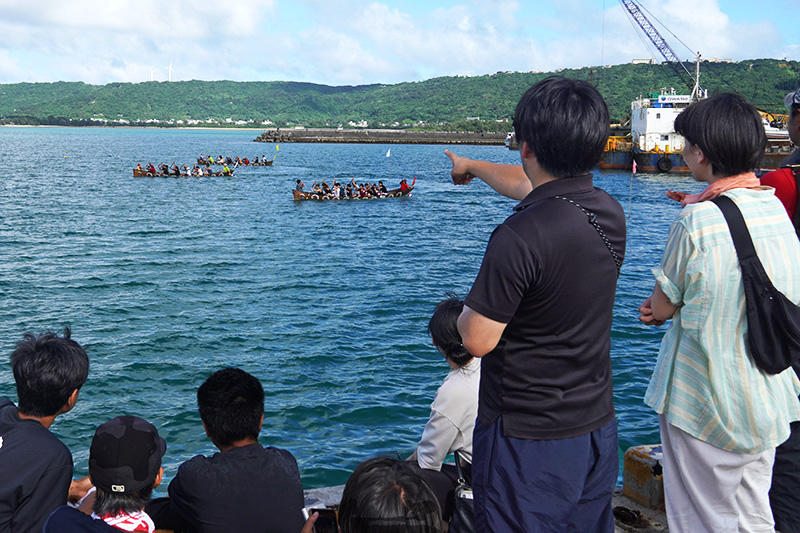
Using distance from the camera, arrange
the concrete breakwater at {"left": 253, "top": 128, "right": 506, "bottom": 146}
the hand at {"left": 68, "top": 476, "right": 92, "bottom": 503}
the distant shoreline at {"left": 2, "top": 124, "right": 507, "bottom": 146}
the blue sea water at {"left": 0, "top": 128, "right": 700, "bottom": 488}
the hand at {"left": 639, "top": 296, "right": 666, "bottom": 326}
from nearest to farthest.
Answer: the hand at {"left": 639, "top": 296, "right": 666, "bottom": 326}, the hand at {"left": 68, "top": 476, "right": 92, "bottom": 503}, the blue sea water at {"left": 0, "top": 128, "right": 700, "bottom": 488}, the distant shoreline at {"left": 2, "top": 124, "right": 507, "bottom": 146}, the concrete breakwater at {"left": 253, "top": 128, "right": 506, "bottom": 146}

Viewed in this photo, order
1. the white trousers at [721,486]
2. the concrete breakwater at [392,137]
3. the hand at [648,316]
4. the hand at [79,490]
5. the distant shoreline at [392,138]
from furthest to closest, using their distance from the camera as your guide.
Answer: the concrete breakwater at [392,137] → the distant shoreline at [392,138] → the hand at [79,490] → the hand at [648,316] → the white trousers at [721,486]

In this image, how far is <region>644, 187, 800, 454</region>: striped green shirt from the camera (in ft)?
8.73

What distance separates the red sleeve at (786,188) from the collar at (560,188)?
139 cm

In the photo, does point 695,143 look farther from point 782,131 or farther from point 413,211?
point 782,131

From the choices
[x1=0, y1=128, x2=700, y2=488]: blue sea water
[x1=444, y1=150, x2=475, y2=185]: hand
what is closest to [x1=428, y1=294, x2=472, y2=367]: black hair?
[x1=444, y1=150, x2=475, y2=185]: hand

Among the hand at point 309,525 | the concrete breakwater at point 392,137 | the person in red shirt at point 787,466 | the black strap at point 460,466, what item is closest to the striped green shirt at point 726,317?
the person in red shirt at point 787,466

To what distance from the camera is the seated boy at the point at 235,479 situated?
10.5 feet

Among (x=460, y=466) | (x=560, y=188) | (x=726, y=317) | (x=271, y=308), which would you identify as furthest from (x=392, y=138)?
(x=560, y=188)

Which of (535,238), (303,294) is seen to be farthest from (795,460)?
(303,294)

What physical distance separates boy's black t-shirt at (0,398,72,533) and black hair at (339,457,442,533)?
1783 millimetres

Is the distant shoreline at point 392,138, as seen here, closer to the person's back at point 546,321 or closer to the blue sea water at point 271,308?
the blue sea water at point 271,308

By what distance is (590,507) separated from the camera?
252 cm

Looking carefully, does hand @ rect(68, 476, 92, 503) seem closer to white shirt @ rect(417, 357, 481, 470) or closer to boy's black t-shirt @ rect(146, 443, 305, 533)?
boy's black t-shirt @ rect(146, 443, 305, 533)

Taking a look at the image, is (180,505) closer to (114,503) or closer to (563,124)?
(114,503)
